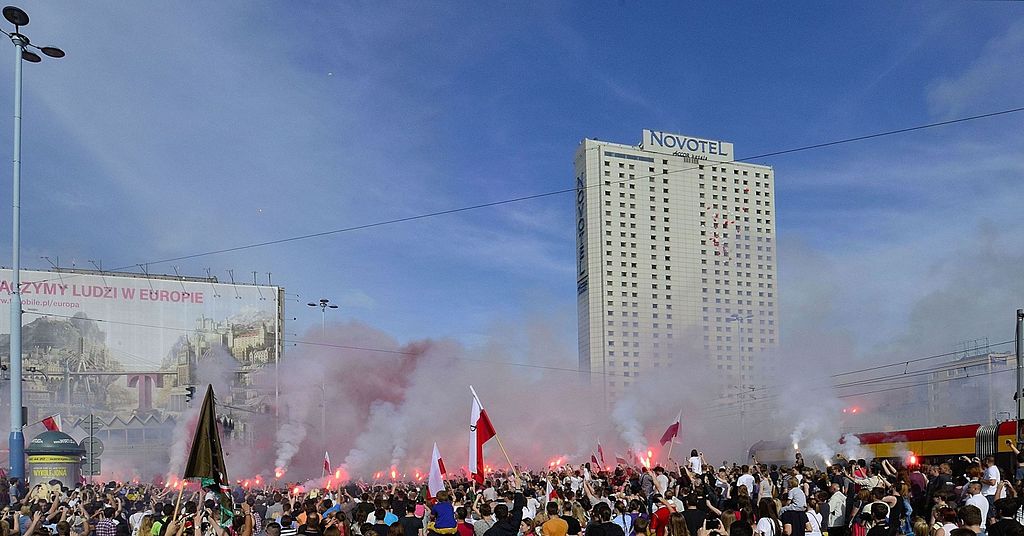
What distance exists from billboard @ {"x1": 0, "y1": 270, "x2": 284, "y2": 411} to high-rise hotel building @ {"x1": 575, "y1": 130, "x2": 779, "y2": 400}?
52.3 metres

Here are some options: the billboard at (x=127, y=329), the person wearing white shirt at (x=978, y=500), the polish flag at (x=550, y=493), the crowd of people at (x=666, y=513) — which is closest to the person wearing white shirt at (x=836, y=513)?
the crowd of people at (x=666, y=513)

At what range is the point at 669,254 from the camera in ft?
457

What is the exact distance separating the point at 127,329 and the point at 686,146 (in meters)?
87.9

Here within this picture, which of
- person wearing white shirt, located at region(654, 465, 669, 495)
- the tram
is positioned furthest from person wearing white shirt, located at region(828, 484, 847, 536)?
the tram

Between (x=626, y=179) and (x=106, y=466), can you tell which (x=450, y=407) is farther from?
(x=626, y=179)

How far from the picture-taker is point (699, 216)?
14238cm

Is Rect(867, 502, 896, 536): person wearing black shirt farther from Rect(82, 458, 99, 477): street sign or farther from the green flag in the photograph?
Rect(82, 458, 99, 477): street sign

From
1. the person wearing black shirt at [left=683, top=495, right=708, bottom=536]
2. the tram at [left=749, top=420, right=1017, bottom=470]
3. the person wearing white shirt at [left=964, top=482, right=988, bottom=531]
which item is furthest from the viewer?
the tram at [left=749, top=420, right=1017, bottom=470]

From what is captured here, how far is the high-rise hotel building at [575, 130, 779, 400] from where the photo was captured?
5133 inches

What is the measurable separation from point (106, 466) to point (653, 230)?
8810 cm

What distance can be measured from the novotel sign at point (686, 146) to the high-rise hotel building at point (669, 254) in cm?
16

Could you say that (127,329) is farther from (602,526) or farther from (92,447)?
(602,526)

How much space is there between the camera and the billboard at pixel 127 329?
81.7m

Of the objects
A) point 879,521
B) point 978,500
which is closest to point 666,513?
point 879,521
